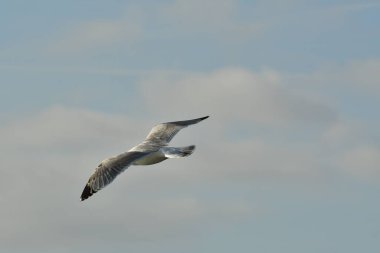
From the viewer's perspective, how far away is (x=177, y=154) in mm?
51750

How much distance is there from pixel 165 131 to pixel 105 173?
30.8 ft

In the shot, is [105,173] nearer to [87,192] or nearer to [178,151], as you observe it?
[87,192]

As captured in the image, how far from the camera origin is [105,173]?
1953 inches

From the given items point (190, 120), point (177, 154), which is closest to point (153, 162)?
point (177, 154)

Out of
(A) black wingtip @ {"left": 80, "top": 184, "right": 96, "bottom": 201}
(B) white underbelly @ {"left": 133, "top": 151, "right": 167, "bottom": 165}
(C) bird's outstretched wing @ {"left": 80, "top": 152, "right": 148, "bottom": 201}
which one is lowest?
(A) black wingtip @ {"left": 80, "top": 184, "right": 96, "bottom": 201}

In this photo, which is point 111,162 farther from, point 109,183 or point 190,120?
point 190,120

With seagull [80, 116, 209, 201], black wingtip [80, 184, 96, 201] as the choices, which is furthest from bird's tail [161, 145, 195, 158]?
black wingtip [80, 184, 96, 201]

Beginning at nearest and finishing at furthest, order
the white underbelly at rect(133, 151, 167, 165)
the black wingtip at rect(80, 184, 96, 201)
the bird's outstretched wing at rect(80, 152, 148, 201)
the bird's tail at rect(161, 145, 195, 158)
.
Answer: the black wingtip at rect(80, 184, 96, 201) → the bird's outstretched wing at rect(80, 152, 148, 201) → the bird's tail at rect(161, 145, 195, 158) → the white underbelly at rect(133, 151, 167, 165)

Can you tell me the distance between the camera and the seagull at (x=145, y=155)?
49.4m

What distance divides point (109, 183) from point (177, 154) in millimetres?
4230

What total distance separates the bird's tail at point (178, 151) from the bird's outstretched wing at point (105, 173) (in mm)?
2076

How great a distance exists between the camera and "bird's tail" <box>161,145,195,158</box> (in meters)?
51.2

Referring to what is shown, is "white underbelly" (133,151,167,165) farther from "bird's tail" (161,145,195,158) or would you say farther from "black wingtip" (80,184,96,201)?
"black wingtip" (80,184,96,201)

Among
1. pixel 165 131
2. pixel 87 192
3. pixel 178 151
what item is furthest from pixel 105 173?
pixel 165 131
